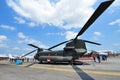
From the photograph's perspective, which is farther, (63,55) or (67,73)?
(63,55)

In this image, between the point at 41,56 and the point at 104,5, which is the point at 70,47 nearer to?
the point at 41,56

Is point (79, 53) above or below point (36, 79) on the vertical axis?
above

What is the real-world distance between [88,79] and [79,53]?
1545 cm

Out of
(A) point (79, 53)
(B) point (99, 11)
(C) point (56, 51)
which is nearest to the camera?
(B) point (99, 11)

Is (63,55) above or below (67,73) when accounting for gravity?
above

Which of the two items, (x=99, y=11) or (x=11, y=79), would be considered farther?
(x=11, y=79)

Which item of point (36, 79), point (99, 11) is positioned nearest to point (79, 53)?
point (36, 79)

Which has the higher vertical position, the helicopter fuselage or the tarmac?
the helicopter fuselage

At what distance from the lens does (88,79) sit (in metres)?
12.7

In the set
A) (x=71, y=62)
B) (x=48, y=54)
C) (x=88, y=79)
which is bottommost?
(x=88, y=79)

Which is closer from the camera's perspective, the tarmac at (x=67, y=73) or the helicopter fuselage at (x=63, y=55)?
the tarmac at (x=67, y=73)

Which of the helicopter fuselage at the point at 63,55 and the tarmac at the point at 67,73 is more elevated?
the helicopter fuselage at the point at 63,55

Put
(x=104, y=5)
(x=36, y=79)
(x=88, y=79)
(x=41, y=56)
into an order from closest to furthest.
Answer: (x=104, y=5)
(x=88, y=79)
(x=36, y=79)
(x=41, y=56)

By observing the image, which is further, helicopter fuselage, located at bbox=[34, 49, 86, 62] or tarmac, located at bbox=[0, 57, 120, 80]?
helicopter fuselage, located at bbox=[34, 49, 86, 62]
